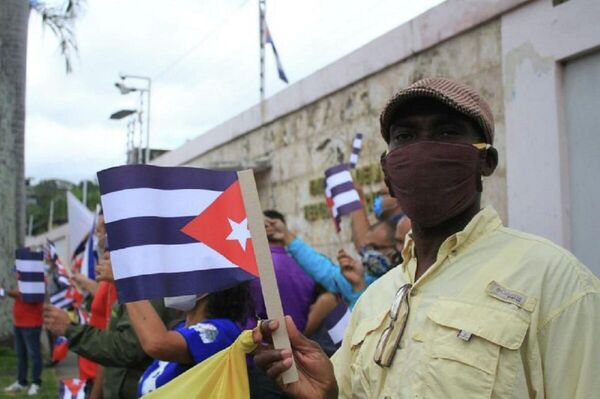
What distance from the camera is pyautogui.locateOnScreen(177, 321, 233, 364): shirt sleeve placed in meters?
2.66

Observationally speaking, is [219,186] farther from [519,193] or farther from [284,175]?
[284,175]

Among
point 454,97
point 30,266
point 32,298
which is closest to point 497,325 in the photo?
point 454,97

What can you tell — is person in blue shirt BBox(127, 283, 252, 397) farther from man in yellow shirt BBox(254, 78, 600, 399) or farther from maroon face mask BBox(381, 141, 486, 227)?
maroon face mask BBox(381, 141, 486, 227)

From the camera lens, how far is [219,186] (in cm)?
221

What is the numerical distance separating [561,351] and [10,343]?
1057cm

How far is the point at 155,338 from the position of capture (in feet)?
8.48

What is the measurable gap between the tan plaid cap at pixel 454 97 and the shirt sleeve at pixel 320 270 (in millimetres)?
2354

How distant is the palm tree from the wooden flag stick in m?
9.40

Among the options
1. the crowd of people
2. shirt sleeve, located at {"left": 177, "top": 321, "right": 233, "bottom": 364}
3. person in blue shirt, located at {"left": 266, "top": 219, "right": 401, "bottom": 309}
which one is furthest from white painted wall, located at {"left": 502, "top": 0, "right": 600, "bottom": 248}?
the crowd of people

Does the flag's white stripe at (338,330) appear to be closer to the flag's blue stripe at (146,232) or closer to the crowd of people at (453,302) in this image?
the crowd of people at (453,302)

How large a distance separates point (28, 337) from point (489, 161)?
756cm

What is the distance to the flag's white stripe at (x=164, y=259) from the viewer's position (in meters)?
2.11

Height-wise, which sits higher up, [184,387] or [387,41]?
[387,41]

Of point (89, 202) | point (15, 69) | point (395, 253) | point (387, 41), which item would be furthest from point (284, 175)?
point (89, 202)
